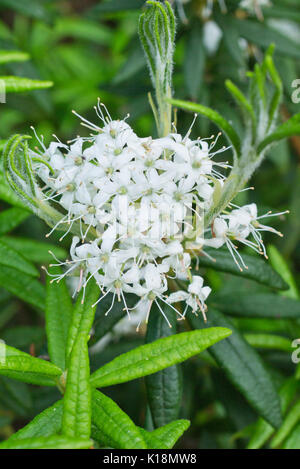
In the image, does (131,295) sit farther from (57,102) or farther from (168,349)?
(57,102)

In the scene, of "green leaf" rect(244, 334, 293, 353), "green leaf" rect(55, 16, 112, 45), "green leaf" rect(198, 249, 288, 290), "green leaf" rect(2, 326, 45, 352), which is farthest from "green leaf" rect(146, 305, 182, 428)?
"green leaf" rect(55, 16, 112, 45)

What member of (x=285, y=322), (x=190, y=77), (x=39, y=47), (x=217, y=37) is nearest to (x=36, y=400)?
(x=285, y=322)

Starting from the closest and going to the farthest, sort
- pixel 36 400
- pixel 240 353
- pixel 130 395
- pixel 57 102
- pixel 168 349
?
pixel 168 349 < pixel 240 353 < pixel 36 400 < pixel 130 395 < pixel 57 102

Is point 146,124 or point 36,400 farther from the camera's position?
point 146,124

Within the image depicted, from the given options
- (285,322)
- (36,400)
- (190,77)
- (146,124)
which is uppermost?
(146,124)

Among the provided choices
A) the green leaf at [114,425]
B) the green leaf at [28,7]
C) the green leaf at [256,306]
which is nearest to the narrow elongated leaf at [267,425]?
the green leaf at [256,306]

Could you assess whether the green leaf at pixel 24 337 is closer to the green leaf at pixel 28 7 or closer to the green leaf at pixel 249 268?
the green leaf at pixel 249 268

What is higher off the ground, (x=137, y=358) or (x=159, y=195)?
(x=159, y=195)

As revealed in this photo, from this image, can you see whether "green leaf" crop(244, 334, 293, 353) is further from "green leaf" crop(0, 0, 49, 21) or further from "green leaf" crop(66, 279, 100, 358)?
"green leaf" crop(0, 0, 49, 21)
